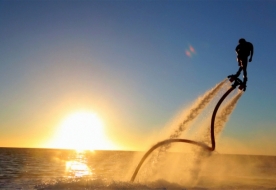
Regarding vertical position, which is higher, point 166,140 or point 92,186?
point 166,140

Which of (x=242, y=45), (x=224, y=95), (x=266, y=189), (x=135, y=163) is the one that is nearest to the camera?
(x=242, y=45)

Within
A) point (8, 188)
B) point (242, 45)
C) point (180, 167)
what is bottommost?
point (8, 188)

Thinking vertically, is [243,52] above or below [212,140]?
above

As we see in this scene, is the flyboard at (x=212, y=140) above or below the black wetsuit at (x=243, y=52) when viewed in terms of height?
below

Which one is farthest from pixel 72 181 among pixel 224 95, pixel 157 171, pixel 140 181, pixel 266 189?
pixel 266 189

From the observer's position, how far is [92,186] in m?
20.5

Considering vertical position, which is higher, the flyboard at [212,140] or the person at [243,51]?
the person at [243,51]

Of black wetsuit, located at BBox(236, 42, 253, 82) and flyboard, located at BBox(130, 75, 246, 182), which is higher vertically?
black wetsuit, located at BBox(236, 42, 253, 82)

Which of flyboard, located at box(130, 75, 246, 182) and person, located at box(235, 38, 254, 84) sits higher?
person, located at box(235, 38, 254, 84)

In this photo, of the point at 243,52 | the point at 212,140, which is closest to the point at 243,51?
the point at 243,52

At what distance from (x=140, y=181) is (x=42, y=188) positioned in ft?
21.1

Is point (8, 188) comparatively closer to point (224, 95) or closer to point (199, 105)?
point (199, 105)

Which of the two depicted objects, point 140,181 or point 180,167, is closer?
point 140,181

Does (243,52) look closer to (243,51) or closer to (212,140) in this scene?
(243,51)
